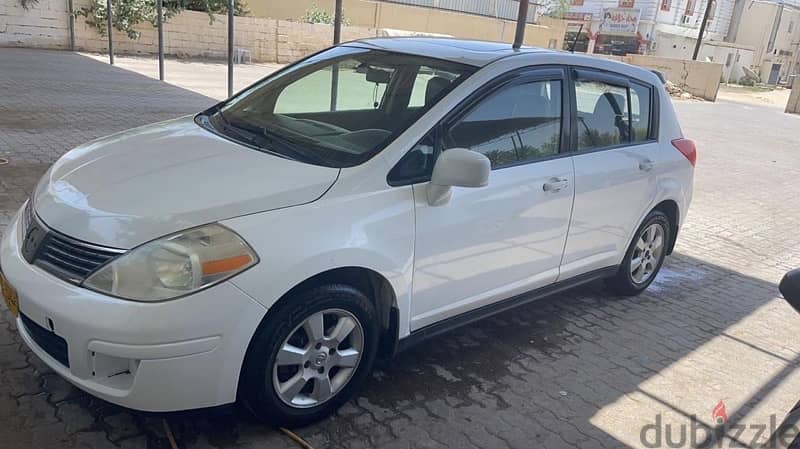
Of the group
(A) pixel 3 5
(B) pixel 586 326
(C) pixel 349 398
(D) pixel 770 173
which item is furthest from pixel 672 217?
(A) pixel 3 5

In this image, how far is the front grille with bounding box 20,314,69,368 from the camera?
252cm

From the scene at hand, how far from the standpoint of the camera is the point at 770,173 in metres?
11.4

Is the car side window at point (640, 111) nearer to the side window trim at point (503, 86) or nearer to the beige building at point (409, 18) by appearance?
the side window trim at point (503, 86)

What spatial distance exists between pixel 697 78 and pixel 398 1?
14.7 meters

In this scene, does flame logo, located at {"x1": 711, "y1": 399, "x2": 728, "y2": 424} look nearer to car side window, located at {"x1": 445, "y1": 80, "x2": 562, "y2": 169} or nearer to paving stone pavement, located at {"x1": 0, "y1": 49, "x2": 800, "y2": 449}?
paving stone pavement, located at {"x1": 0, "y1": 49, "x2": 800, "y2": 449}

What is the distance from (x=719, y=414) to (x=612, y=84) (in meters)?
→ 2.19

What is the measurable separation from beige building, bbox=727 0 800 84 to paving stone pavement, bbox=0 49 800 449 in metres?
56.9

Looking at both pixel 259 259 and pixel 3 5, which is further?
pixel 3 5

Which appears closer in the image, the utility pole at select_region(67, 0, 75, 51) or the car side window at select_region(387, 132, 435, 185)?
the car side window at select_region(387, 132, 435, 185)

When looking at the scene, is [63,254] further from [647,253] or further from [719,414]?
[647,253]

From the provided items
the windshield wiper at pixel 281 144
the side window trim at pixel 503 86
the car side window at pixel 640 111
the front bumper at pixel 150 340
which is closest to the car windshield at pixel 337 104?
the windshield wiper at pixel 281 144

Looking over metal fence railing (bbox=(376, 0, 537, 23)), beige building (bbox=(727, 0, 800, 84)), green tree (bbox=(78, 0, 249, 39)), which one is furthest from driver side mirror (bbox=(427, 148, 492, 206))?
beige building (bbox=(727, 0, 800, 84))

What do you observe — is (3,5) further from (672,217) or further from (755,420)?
(755,420)

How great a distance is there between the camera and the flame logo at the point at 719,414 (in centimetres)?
339
